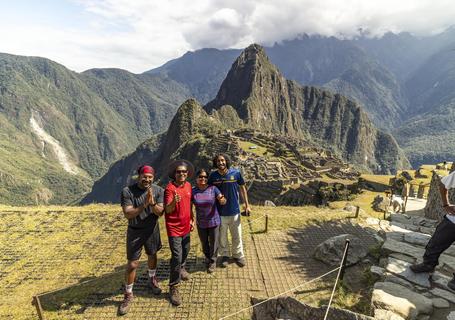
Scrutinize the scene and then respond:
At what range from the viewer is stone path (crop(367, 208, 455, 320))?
435 cm

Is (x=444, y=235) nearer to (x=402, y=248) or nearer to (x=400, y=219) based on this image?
(x=402, y=248)

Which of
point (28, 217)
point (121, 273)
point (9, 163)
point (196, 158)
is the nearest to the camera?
point (121, 273)

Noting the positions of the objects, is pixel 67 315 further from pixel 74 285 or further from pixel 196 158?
pixel 196 158

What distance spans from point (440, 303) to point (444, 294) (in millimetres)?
297

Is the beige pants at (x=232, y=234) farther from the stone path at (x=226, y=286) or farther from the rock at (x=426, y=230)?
the rock at (x=426, y=230)

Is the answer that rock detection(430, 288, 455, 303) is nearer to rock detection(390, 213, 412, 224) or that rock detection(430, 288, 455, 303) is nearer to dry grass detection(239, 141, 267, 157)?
rock detection(390, 213, 412, 224)

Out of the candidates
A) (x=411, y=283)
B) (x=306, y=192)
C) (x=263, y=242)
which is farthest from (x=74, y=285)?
(x=306, y=192)

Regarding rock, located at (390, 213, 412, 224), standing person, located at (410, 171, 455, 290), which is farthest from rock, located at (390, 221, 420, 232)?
standing person, located at (410, 171, 455, 290)

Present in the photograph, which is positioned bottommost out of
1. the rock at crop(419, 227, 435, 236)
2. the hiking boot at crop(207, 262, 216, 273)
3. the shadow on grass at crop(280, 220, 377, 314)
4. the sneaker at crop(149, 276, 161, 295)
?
the sneaker at crop(149, 276, 161, 295)

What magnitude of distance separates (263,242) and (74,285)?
4586mm

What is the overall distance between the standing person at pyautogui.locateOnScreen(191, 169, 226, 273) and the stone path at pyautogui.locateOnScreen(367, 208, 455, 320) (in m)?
3.07

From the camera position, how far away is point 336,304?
5.09m

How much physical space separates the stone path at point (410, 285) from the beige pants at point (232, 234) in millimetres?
2735

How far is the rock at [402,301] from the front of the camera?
4320mm
